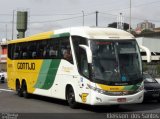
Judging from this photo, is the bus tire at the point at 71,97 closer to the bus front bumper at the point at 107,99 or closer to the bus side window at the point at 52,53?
the bus front bumper at the point at 107,99

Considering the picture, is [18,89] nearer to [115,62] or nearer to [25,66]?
[25,66]

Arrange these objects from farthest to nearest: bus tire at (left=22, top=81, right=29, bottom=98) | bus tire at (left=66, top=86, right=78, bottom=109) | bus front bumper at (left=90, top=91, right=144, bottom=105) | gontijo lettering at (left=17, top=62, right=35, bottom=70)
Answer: bus tire at (left=22, top=81, right=29, bottom=98) → gontijo lettering at (left=17, top=62, right=35, bottom=70) → bus tire at (left=66, top=86, right=78, bottom=109) → bus front bumper at (left=90, top=91, right=144, bottom=105)

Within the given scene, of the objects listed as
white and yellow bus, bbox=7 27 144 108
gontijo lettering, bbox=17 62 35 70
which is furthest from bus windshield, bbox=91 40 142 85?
gontijo lettering, bbox=17 62 35 70

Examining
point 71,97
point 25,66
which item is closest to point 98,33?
point 71,97

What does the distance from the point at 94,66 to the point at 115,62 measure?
2.66ft

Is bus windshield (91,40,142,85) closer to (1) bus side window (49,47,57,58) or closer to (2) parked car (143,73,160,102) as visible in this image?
(1) bus side window (49,47,57,58)

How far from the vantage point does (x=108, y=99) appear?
16.0 metres

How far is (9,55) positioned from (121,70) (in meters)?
12.0

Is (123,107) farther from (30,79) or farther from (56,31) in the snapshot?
(30,79)

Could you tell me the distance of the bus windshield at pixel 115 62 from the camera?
16203mm

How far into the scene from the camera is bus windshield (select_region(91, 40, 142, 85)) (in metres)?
16.2

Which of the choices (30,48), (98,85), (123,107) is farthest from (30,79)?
(98,85)

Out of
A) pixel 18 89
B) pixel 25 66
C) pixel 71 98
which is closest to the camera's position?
pixel 71 98

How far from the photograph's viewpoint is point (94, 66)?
16.2 m
